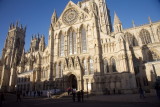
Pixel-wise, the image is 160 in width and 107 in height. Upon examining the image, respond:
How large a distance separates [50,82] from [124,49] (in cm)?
2186

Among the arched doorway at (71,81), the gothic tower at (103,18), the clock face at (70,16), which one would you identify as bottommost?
the arched doorway at (71,81)

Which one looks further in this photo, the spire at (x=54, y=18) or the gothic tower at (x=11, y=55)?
the gothic tower at (x=11, y=55)

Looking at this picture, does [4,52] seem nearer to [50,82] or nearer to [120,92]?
[50,82]

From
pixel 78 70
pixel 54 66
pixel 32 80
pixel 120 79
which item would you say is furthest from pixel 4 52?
pixel 120 79

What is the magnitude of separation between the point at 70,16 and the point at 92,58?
57.9ft

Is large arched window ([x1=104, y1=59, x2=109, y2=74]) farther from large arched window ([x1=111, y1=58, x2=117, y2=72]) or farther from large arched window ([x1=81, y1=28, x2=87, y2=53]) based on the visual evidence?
large arched window ([x1=81, y1=28, x2=87, y2=53])

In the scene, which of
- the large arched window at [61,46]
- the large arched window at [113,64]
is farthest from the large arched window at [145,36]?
the large arched window at [61,46]

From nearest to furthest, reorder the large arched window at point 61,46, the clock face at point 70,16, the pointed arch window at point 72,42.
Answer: the pointed arch window at point 72,42
the large arched window at point 61,46
the clock face at point 70,16

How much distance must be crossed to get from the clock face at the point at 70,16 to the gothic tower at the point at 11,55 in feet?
132

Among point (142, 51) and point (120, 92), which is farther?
point (142, 51)

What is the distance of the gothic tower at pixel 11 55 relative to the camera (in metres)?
59.8

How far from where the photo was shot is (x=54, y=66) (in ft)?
118

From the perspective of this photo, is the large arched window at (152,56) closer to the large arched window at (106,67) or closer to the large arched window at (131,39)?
the large arched window at (131,39)

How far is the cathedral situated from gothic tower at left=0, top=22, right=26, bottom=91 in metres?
14.7
